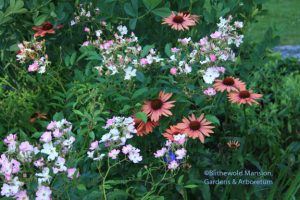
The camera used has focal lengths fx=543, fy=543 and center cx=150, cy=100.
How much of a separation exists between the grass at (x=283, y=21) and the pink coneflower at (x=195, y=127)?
374 cm

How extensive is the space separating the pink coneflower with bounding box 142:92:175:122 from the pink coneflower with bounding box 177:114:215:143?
3.2 inches

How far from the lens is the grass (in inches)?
246

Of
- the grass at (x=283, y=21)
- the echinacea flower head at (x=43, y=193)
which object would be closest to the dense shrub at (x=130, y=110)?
the echinacea flower head at (x=43, y=193)

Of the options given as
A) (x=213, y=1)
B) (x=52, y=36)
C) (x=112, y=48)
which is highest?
(x=213, y=1)

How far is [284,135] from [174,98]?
3.42 ft

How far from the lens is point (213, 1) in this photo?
9.95ft

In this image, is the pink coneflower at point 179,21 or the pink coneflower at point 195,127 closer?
the pink coneflower at point 195,127

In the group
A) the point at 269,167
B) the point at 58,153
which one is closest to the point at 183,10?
the point at 269,167

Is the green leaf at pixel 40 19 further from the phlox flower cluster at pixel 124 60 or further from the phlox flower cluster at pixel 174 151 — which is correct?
the phlox flower cluster at pixel 174 151

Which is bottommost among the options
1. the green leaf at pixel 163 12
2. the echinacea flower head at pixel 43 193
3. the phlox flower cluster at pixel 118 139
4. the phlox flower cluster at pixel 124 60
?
the echinacea flower head at pixel 43 193

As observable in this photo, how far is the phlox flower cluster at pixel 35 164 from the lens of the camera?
1.63 m

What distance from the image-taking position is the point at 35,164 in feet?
5.61

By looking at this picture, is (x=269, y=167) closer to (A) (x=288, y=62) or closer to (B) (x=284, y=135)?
(B) (x=284, y=135)

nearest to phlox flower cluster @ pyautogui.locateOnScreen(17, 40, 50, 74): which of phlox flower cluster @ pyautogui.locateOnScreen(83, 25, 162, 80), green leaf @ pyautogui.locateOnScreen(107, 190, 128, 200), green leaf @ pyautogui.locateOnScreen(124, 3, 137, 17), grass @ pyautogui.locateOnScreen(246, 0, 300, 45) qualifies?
phlox flower cluster @ pyautogui.locateOnScreen(83, 25, 162, 80)
